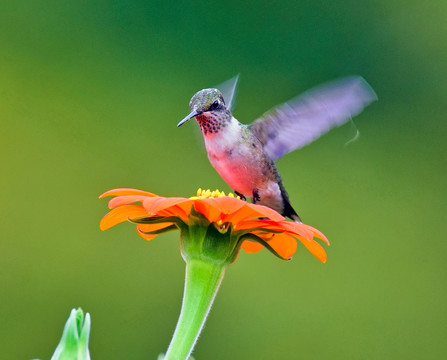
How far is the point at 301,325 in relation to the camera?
3.16 m

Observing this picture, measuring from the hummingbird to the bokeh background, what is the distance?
121cm

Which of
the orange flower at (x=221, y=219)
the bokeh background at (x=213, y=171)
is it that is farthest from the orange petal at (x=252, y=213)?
the bokeh background at (x=213, y=171)

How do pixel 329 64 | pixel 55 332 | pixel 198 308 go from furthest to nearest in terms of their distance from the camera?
pixel 329 64
pixel 55 332
pixel 198 308

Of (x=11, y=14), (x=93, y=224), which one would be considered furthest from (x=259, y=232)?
(x=11, y=14)

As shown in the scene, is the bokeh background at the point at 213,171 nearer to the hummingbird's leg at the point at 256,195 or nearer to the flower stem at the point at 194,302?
the hummingbird's leg at the point at 256,195

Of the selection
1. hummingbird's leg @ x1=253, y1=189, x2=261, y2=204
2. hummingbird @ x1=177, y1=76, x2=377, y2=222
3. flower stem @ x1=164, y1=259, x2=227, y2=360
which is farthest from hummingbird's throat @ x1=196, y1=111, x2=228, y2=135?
flower stem @ x1=164, y1=259, x2=227, y2=360

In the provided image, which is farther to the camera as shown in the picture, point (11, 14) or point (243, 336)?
point (11, 14)

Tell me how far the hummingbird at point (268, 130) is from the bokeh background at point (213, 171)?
1.21m

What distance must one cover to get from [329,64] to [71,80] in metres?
1.32

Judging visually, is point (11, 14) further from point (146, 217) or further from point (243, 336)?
point (146, 217)

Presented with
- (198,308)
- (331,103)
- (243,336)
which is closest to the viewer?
(198,308)

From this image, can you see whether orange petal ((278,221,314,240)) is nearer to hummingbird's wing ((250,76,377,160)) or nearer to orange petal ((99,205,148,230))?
orange petal ((99,205,148,230))

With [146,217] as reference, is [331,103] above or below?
above

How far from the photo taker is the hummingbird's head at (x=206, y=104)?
4.64ft
